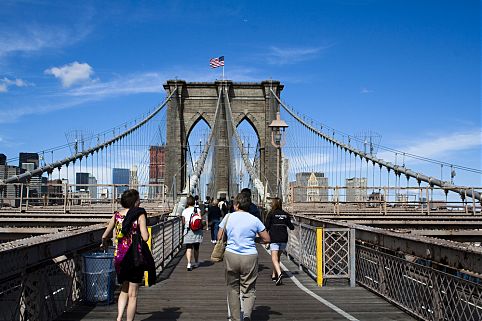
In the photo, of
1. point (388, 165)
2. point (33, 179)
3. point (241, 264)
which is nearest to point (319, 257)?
point (241, 264)

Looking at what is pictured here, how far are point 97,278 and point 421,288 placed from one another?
408 cm

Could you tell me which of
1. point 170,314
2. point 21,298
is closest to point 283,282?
point 170,314

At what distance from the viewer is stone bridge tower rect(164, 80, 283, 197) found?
5338 centimetres

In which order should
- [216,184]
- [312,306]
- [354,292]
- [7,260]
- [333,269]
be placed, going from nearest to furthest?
1. [7,260]
2. [312,306]
3. [354,292]
4. [333,269]
5. [216,184]

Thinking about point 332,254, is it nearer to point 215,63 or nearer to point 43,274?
point 43,274

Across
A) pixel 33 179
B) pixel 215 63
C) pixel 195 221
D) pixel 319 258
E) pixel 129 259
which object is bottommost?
pixel 319 258

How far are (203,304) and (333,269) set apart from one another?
9.52ft

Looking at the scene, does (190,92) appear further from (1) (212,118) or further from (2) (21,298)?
(2) (21,298)

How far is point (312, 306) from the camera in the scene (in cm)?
Result: 756

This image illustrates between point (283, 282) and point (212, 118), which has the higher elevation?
point (212, 118)

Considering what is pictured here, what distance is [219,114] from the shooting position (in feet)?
178

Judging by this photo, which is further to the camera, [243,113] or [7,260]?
[243,113]

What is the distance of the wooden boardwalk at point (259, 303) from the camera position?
6902mm

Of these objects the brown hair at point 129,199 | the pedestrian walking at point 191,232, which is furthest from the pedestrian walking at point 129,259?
the pedestrian walking at point 191,232
